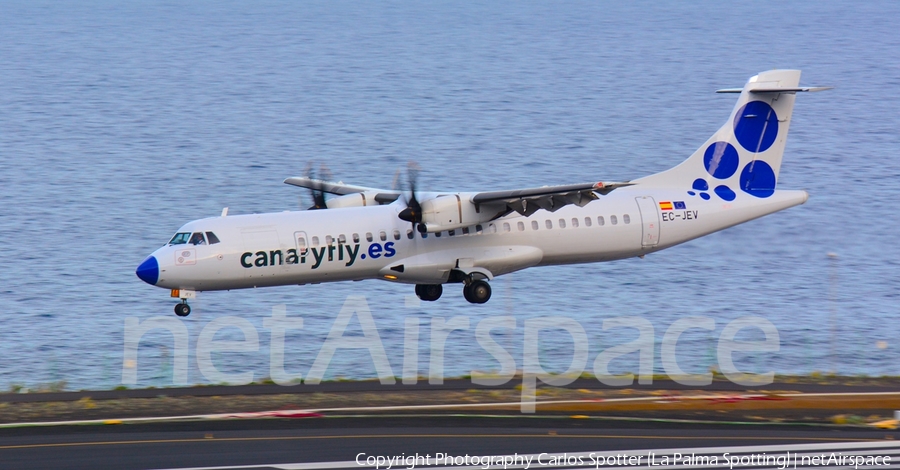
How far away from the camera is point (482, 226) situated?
35094mm

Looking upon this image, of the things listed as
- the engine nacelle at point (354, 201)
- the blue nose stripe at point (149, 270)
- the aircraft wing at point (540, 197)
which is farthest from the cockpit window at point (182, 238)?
the aircraft wing at point (540, 197)

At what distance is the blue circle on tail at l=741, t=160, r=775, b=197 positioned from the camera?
38844 mm

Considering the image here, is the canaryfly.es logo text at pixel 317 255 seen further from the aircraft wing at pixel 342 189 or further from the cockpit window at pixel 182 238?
the aircraft wing at pixel 342 189

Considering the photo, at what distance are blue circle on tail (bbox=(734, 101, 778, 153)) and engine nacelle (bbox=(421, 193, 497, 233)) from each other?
36.7ft

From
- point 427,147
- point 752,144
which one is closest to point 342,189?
point 752,144

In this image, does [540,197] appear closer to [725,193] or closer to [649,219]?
[649,219]

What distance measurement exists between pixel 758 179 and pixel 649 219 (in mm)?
5313

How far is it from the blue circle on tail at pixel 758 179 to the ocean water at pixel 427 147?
3.39m

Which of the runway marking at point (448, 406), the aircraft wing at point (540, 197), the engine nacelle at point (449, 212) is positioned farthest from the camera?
the engine nacelle at point (449, 212)

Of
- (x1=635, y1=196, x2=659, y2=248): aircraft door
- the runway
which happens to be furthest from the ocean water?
the runway

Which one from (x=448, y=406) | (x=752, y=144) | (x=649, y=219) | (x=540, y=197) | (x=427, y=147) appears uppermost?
(x=427, y=147)

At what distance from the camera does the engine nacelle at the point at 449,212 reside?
33.4 metres

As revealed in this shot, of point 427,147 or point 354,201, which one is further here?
point 427,147

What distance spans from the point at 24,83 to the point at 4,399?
316 feet
